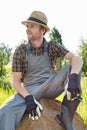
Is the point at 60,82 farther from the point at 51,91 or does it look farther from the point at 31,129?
the point at 31,129

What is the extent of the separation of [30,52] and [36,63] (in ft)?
0.46

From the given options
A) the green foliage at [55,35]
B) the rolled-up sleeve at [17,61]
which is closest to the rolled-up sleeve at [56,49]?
the rolled-up sleeve at [17,61]

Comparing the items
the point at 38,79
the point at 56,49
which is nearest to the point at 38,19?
the point at 56,49

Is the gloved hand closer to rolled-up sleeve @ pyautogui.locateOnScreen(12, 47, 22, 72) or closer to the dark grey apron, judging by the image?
the dark grey apron

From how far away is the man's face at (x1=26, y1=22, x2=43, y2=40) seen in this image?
4.84 metres

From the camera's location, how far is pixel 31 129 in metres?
4.64

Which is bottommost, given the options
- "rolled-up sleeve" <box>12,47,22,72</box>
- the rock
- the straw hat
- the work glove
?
the rock

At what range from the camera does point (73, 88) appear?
453 centimetres

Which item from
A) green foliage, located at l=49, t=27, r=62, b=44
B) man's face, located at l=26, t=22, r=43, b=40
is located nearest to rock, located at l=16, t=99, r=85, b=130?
man's face, located at l=26, t=22, r=43, b=40

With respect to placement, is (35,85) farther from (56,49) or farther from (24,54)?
(56,49)

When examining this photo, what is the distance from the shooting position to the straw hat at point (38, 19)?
16.0 feet

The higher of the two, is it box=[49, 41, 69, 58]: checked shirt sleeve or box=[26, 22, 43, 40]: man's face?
box=[26, 22, 43, 40]: man's face

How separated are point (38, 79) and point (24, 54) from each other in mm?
319

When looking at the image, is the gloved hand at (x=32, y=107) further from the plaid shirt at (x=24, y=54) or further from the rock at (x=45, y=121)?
the plaid shirt at (x=24, y=54)
